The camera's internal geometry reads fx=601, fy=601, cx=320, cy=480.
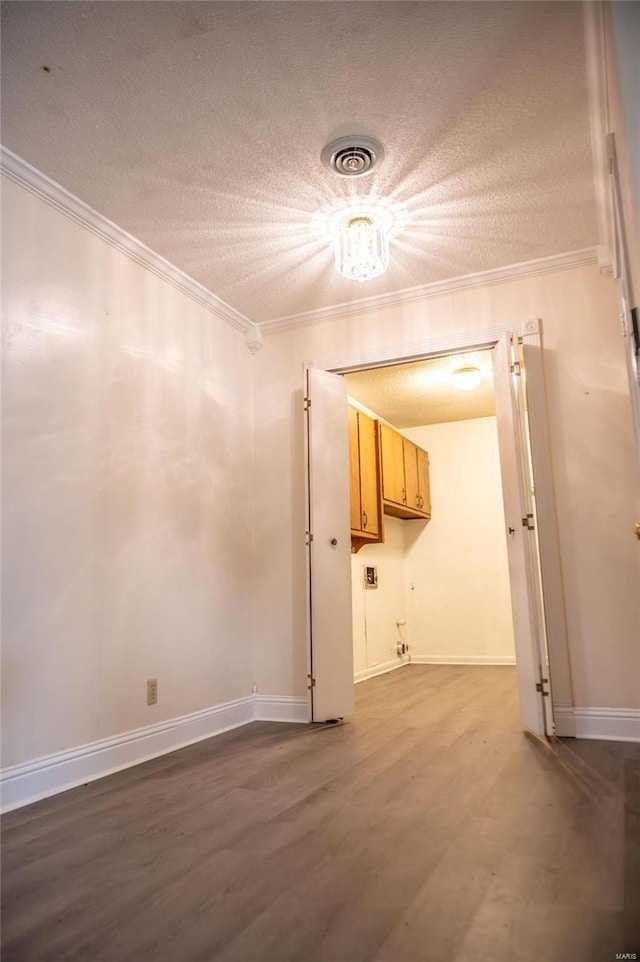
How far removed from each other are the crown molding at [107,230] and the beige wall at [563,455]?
1.86ft

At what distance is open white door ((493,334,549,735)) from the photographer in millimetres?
3059

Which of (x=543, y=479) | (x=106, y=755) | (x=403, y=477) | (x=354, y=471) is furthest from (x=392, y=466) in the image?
(x=106, y=755)

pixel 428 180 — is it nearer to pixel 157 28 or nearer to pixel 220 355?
pixel 157 28

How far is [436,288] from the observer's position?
375cm

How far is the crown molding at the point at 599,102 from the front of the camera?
1.91 m

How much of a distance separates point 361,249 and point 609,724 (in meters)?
2.67

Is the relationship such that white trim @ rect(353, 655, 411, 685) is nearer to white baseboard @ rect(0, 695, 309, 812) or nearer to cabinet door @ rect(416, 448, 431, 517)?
white baseboard @ rect(0, 695, 309, 812)

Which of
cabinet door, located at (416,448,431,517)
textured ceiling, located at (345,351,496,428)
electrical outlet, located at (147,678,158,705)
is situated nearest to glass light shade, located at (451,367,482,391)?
textured ceiling, located at (345,351,496,428)

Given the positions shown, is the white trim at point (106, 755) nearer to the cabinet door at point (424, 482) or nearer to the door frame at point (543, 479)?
the door frame at point (543, 479)

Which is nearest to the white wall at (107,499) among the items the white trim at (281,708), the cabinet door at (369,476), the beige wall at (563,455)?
the white trim at (281,708)

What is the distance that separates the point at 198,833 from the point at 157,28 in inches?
103

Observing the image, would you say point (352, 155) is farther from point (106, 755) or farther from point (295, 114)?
point (106, 755)

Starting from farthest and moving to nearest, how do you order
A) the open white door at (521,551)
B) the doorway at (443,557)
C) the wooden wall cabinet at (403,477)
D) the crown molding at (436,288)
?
the doorway at (443,557) → the wooden wall cabinet at (403,477) → the crown molding at (436,288) → the open white door at (521,551)

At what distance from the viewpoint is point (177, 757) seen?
2.88 meters
